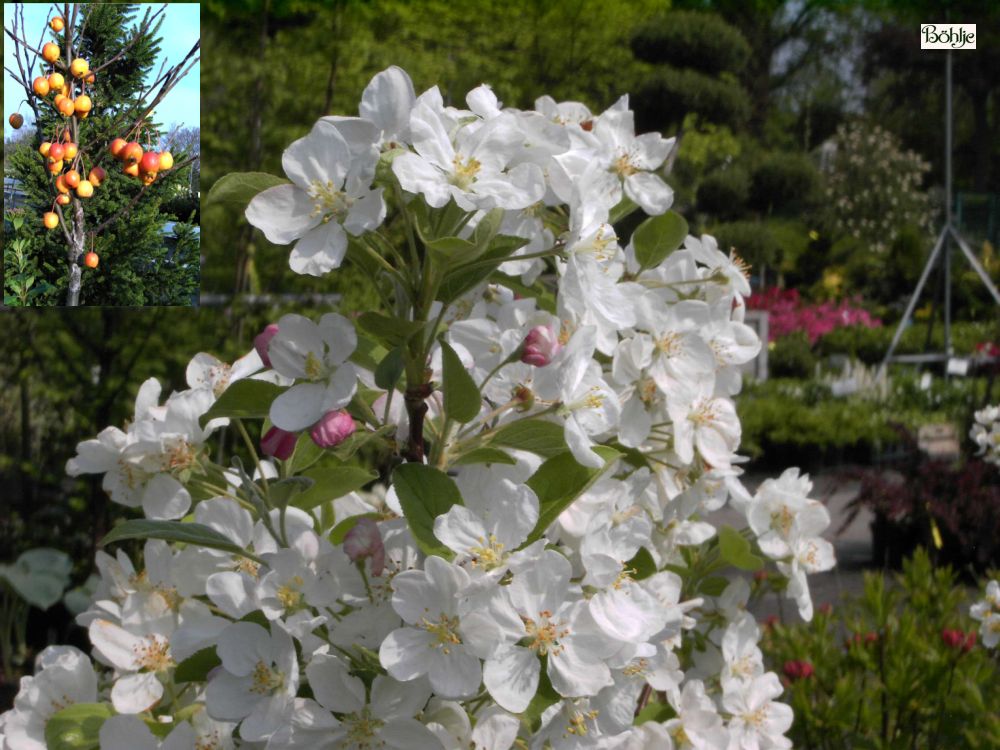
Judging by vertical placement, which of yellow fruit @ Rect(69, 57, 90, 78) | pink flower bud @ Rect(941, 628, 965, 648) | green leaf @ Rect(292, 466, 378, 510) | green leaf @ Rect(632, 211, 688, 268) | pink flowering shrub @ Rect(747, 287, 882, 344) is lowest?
pink flowering shrub @ Rect(747, 287, 882, 344)

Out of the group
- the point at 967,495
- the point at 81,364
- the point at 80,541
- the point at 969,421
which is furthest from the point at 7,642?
the point at 969,421

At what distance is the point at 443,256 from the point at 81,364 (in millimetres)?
2821

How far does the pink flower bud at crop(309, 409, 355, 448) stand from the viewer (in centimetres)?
78

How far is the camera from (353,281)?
4.05 meters

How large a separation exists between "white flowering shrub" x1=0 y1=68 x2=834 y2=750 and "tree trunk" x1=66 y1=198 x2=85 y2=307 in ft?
2.96

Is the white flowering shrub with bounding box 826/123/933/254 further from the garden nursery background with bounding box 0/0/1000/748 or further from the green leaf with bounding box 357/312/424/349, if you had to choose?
the green leaf with bounding box 357/312/424/349

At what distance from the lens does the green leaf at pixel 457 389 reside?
0.80 meters

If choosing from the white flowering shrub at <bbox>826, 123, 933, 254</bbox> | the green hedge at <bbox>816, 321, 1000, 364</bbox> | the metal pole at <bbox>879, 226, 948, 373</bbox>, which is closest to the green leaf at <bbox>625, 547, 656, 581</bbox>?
the metal pole at <bbox>879, 226, 948, 373</bbox>

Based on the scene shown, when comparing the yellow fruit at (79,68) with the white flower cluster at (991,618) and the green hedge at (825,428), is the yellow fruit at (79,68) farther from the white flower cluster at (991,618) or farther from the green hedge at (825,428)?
the green hedge at (825,428)

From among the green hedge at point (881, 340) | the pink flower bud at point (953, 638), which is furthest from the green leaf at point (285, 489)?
the green hedge at point (881, 340)

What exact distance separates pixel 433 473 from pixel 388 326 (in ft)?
0.37

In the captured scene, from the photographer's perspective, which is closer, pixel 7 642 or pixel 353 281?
pixel 7 642

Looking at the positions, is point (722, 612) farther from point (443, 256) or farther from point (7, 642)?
point (7, 642)

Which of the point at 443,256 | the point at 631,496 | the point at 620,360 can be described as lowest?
the point at 631,496
